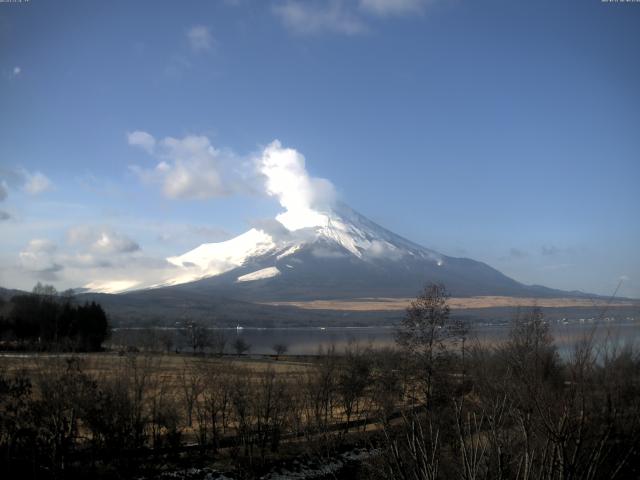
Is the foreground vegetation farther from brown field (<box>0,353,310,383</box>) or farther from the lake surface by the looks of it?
the lake surface

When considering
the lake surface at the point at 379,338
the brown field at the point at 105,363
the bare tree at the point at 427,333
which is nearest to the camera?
the lake surface at the point at 379,338

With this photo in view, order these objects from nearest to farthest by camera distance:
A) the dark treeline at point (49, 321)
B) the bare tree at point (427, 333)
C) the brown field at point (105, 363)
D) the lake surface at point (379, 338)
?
the lake surface at point (379, 338)
the brown field at point (105, 363)
the bare tree at point (427, 333)
the dark treeline at point (49, 321)

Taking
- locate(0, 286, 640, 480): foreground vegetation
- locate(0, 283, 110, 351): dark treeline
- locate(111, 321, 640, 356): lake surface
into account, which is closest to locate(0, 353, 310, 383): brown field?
locate(0, 286, 640, 480): foreground vegetation

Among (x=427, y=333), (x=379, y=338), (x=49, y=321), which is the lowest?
(x=379, y=338)

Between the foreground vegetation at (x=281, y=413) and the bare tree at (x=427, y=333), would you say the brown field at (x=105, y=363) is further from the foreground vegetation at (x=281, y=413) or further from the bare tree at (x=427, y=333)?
the bare tree at (x=427, y=333)

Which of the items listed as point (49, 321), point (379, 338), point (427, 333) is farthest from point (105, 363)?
point (379, 338)

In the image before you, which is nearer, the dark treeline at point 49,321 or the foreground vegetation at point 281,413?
the foreground vegetation at point 281,413

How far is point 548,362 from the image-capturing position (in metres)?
20.8

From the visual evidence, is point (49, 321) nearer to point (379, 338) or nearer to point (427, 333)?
point (427, 333)

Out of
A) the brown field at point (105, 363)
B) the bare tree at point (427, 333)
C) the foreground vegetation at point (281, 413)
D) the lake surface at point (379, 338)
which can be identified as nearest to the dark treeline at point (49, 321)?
the lake surface at point (379, 338)

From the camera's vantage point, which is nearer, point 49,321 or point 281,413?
point 281,413

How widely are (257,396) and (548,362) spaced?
37.4 ft

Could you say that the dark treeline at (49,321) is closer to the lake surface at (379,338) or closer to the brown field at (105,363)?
the lake surface at (379,338)

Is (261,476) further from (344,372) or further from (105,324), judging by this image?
(105,324)
